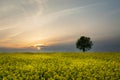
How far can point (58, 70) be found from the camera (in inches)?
915

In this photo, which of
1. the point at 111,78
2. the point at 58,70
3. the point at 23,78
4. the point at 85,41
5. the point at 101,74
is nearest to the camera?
the point at 23,78

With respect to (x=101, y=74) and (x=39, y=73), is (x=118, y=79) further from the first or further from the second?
(x=39, y=73)

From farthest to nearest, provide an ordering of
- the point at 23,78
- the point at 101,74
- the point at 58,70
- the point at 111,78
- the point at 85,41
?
1. the point at 85,41
2. the point at 58,70
3. the point at 101,74
4. the point at 111,78
5. the point at 23,78

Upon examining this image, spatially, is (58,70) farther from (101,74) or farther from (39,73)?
(101,74)

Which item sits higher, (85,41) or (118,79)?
(85,41)

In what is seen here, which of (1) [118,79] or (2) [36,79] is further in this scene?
(1) [118,79]

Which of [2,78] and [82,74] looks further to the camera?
[82,74]

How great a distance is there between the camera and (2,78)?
62.4 feet

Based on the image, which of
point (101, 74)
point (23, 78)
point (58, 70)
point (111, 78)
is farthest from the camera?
point (58, 70)

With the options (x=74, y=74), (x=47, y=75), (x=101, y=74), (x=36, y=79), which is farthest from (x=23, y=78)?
(x=101, y=74)

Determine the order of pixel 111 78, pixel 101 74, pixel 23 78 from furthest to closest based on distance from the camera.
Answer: pixel 101 74
pixel 111 78
pixel 23 78

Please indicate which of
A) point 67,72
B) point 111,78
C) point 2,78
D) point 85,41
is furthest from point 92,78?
point 85,41

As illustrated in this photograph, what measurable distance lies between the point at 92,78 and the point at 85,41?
90513 millimetres

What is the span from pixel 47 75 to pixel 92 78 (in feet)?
12.4
